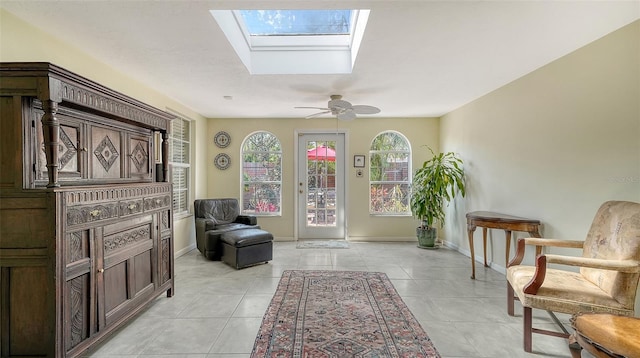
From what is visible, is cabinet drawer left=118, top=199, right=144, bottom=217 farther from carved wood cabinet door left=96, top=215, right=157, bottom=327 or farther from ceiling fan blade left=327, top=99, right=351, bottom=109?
ceiling fan blade left=327, top=99, right=351, bottom=109

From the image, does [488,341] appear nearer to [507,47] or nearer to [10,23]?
[507,47]

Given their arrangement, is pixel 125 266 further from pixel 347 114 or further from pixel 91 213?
pixel 347 114

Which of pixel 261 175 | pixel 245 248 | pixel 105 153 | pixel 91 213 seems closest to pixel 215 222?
pixel 245 248

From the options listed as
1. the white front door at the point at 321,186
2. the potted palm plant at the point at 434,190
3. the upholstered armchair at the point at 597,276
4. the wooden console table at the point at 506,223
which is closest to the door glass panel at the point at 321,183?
the white front door at the point at 321,186

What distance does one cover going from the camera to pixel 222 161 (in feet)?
17.3

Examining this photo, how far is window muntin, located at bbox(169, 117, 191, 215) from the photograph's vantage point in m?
4.34

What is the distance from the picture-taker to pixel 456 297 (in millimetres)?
2816

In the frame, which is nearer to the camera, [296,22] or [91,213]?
[91,213]

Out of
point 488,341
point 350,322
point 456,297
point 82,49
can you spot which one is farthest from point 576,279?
point 82,49

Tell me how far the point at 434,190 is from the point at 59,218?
14.4 feet

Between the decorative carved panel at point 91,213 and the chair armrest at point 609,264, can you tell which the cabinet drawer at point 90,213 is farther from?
the chair armrest at point 609,264

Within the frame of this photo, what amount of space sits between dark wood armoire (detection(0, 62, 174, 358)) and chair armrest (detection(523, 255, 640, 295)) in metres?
2.95

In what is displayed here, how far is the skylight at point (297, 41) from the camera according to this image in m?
2.60

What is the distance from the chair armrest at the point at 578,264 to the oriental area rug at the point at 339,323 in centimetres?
81
